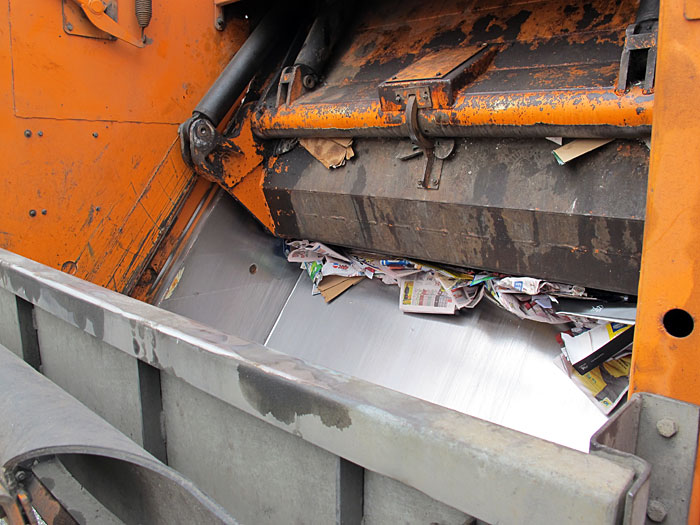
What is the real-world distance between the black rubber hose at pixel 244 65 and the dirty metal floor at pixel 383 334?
0.38m

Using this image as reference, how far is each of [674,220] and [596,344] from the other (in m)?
1.25

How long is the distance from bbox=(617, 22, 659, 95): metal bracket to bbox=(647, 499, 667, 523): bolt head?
1016 millimetres

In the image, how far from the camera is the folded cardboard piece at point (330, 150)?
216cm

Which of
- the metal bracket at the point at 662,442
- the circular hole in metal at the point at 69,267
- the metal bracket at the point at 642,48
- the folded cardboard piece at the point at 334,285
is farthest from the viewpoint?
the folded cardboard piece at the point at 334,285

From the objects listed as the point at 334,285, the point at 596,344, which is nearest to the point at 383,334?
the point at 334,285

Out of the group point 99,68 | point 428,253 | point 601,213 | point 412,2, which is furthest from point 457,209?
point 99,68

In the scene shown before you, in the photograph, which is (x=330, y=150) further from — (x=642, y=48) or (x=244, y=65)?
(x=642, y=48)

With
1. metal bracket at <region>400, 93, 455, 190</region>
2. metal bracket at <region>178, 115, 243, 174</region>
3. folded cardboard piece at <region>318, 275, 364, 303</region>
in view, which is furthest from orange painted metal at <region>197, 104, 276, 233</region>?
metal bracket at <region>400, 93, 455, 190</region>

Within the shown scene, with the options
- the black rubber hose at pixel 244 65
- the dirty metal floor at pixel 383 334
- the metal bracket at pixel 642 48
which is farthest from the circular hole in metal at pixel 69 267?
Answer: the metal bracket at pixel 642 48

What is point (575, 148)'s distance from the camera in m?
1.61

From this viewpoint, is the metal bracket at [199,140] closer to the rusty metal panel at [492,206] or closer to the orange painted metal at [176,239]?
the orange painted metal at [176,239]

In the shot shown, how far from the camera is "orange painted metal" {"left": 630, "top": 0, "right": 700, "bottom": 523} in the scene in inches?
25.8

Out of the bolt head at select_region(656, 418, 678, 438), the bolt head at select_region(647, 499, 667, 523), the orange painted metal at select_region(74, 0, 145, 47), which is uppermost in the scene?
the orange painted metal at select_region(74, 0, 145, 47)

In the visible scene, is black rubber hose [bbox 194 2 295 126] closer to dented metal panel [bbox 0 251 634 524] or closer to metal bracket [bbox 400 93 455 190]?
metal bracket [bbox 400 93 455 190]
